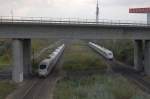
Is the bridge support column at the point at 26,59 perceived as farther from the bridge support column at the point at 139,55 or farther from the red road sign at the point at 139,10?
the red road sign at the point at 139,10

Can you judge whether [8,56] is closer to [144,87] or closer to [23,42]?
[23,42]

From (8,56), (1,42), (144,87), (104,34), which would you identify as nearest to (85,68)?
(104,34)

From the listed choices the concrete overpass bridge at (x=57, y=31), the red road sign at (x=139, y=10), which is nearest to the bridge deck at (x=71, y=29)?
the concrete overpass bridge at (x=57, y=31)

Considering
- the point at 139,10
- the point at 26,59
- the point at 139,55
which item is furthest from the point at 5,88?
the point at 139,10

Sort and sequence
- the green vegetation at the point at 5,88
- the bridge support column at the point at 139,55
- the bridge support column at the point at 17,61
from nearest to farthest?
1. the green vegetation at the point at 5,88
2. the bridge support column at the point at 17,61
3. the bridge support column at the point at 139,55

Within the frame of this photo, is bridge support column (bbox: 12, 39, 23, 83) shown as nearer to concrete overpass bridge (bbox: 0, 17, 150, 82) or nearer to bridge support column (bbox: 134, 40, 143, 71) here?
concrete overpass bridge (bbox: 0, 17, 150, 82)

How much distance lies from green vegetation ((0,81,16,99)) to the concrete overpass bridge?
12.2 ft

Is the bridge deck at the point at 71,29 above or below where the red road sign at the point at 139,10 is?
below

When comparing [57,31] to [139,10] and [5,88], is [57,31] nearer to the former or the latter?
[5,88]

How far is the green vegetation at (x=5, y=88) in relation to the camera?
155 ft

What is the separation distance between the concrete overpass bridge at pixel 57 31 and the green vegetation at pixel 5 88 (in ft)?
12.2

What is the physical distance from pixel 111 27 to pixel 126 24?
10.4 feet

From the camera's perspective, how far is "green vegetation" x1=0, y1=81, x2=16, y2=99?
47216mm

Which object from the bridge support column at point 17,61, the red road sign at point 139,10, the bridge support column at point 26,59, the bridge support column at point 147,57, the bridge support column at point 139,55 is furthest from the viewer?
the red road sign at point 139,10
